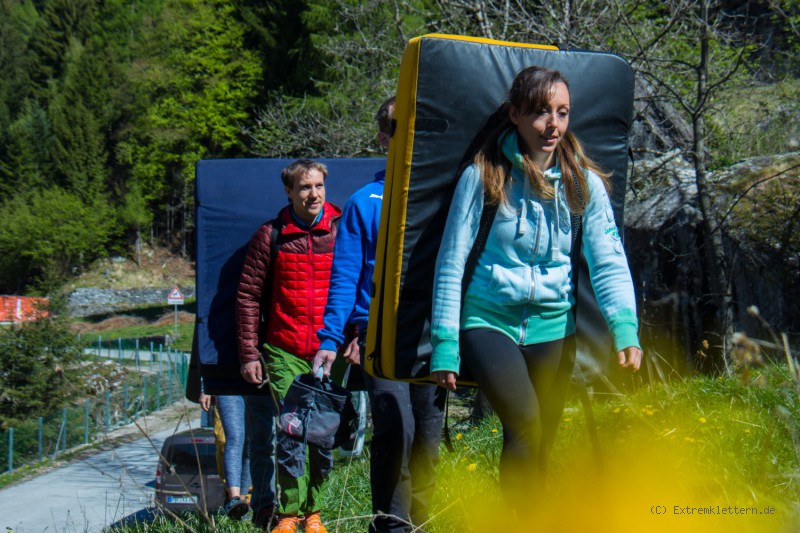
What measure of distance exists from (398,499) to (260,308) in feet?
4.99

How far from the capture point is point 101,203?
5541cm

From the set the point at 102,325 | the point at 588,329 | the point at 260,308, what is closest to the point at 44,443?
the point at 260,308

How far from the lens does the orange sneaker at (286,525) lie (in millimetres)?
4336

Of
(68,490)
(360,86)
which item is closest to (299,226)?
(360,86)

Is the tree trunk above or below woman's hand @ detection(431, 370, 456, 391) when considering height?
above

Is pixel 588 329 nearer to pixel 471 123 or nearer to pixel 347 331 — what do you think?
pixel 471 123

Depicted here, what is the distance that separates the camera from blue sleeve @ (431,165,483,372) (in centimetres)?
303

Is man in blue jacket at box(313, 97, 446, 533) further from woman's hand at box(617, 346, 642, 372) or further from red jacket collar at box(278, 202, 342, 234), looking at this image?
woman's hand at box(617, 346, 642, 372)

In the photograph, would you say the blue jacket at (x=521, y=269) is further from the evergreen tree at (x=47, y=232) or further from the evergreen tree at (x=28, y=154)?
the evergreen tree at (x=28, y=154)

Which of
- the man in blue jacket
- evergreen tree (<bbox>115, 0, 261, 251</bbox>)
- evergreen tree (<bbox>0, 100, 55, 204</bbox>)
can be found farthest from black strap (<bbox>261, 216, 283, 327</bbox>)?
evergreen tree (<bbox>0, 100, 55, 204</bbox>)

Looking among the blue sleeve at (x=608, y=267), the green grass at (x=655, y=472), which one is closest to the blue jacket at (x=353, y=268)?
the green grass at (x=655, y=472)

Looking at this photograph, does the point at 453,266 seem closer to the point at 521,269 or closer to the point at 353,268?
the point at 521,269

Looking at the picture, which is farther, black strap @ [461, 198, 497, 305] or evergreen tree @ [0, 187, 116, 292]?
evergreen tree @ [0, 187, 116, 292]

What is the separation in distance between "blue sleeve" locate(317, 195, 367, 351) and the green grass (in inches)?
22.2
